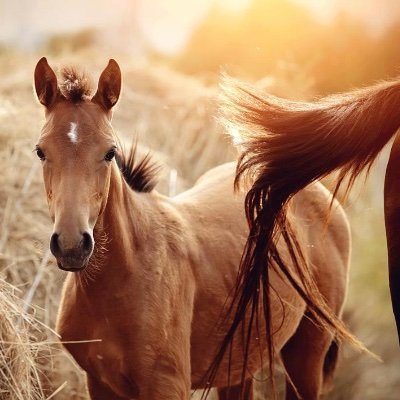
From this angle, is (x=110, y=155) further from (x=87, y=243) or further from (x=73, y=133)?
(x=87, y=243)

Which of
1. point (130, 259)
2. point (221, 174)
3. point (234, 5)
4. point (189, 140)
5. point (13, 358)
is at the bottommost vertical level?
point (13, 358)

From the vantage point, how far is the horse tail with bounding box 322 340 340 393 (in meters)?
4.80

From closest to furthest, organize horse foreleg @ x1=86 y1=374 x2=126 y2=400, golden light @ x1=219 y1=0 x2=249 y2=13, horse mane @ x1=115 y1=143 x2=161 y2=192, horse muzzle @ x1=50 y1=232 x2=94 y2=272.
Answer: horse muzzle @ x1=50 y1=232 x2=94 y2=272 → horse foreleg @ x1=86 y1=374 x2=126 y2=400 → horse mane @ x1=115 y1=143 x2=161 y2=192 → golden light @ x1=219 y1=0 x2=249 y2=13

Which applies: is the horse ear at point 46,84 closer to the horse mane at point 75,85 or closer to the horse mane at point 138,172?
the horse mane at point 75,85

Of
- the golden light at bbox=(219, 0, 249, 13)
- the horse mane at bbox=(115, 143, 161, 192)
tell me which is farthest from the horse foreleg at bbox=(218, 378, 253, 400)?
the golden light at bbox=(219, 0, 249, 13)

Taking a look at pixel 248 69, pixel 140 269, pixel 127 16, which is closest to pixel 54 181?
pixel 140 269

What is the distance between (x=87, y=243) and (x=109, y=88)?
2.27 ft

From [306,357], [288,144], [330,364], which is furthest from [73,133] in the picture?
[330,364]

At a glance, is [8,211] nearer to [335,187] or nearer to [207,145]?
[207,145]

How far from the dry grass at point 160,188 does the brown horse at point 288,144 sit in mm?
639

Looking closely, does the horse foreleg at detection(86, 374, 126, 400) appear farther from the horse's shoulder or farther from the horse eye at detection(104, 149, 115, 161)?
the horse's shoulder

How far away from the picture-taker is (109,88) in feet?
11.3

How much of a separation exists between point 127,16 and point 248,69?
7.17 m

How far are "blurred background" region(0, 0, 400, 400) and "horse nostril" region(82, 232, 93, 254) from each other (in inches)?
19.6
